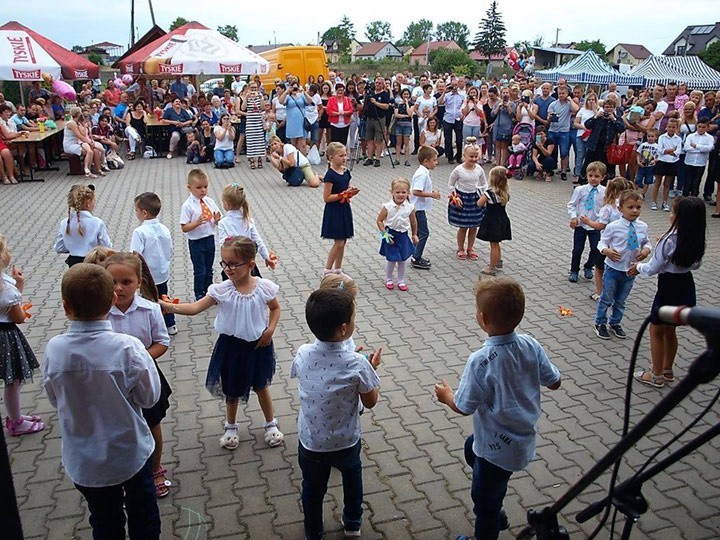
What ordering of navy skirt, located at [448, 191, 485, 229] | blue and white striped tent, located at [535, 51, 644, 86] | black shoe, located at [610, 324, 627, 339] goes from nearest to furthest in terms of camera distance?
black shoe, located at [610, 324, 627, 339]
navy skirt, located at [448, 191, 485, 229]
blue and white striped tent, located at [535, 51, 644, 86]

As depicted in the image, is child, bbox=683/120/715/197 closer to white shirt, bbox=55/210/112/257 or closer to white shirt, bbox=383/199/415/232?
white shirt, bbox=383/199/415/232

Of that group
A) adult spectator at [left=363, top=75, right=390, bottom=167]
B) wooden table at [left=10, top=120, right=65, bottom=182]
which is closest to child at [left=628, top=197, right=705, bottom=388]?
adult spectator at [left=363, top=75, right=390, bottom=167]

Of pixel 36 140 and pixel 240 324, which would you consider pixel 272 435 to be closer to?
pixel 240 324

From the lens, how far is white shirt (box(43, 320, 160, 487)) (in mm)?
2645

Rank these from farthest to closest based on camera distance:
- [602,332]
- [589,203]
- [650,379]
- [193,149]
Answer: [193,149], [589,203], [602,332], [650,379]

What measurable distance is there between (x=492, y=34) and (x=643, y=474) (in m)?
92.2

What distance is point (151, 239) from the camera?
548 centimetres

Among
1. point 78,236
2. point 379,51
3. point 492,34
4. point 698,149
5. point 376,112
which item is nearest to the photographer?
point 78,236

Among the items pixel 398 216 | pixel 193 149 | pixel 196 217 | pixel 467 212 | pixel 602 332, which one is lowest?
pixel 602 332

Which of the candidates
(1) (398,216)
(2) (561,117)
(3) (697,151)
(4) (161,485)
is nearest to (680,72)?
(2) (561,117)

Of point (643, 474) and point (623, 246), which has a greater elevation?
point (643, 474)

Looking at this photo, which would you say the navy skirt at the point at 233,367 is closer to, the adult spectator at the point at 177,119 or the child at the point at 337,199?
the child at the point at 337,199

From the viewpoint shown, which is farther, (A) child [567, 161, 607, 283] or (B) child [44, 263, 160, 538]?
(A) child [567, 161, 607, 283]

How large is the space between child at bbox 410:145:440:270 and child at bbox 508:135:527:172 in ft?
22.0
